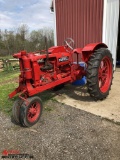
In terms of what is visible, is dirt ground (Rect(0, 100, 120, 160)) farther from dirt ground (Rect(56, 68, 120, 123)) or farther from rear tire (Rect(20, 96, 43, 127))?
dirt ground (Rect(56, 68, 120, 123))

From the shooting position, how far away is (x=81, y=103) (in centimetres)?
389

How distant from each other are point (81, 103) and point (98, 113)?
1.96ft

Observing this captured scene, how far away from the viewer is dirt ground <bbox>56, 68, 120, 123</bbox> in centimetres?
336

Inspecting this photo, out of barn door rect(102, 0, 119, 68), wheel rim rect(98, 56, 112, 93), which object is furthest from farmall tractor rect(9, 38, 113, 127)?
barn door rect(102, 0, 119, 68)

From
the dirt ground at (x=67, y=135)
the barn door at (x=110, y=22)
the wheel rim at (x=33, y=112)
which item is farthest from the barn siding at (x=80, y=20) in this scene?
the wheel rim at (x=33, y=112)

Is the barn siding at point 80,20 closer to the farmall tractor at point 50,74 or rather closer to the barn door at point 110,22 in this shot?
the barn door at point 110,22

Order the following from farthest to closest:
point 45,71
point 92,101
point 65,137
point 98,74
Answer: point 92,101 → point 98,74 → point 45,71 → point 65,137

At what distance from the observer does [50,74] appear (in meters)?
3.59

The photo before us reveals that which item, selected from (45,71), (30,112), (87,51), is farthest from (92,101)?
(30,112)

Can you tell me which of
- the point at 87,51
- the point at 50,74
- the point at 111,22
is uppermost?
the point at 111,22

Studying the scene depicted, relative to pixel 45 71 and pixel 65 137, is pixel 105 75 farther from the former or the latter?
pixel 65 137

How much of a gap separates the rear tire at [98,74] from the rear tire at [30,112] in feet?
3.68

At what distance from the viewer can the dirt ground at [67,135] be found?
2320mm

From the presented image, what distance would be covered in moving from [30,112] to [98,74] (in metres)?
1.61
